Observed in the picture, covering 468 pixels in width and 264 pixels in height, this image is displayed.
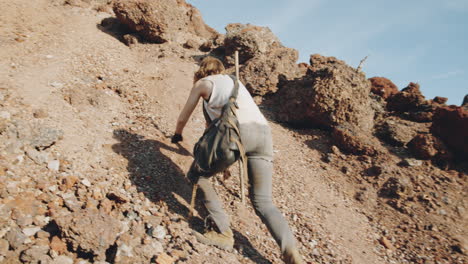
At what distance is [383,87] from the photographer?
7680mm

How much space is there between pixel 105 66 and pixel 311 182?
14.9 feet

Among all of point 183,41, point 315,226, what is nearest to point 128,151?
point 315,226

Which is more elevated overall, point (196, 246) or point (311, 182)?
point (311, 182)

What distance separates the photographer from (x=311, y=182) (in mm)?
4648

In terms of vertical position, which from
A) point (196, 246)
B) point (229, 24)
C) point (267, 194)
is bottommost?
point (196, 246)

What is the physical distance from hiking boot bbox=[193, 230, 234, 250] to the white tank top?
116 cm

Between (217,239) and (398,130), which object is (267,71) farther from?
(217,239)

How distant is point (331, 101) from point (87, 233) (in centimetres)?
487

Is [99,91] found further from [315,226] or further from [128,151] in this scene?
[315,226]

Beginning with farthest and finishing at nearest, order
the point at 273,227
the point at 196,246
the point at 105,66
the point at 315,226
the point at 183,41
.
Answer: the point at 183,41
the point at 105,66
the point at 315,226
the point at 196,246
the point at 273,227

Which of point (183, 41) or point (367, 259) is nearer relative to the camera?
point (367, 259)

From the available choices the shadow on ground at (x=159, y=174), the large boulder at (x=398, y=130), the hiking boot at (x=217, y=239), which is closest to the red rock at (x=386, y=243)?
the shadow on ground at (x=159, y=174)

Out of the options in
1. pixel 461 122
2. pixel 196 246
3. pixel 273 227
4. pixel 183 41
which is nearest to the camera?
pixel 273 227

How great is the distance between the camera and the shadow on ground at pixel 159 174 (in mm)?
3055
